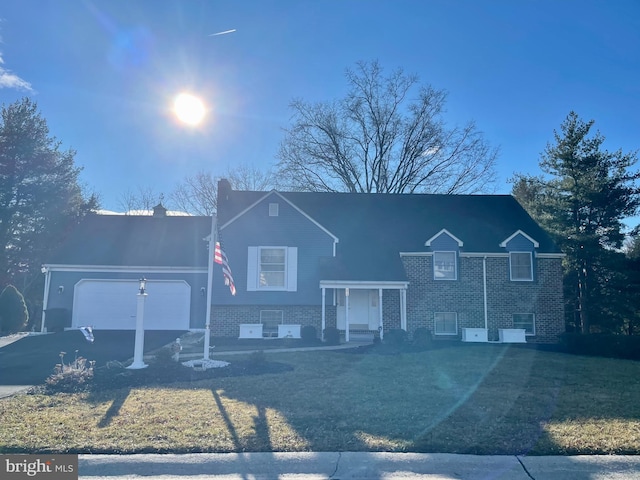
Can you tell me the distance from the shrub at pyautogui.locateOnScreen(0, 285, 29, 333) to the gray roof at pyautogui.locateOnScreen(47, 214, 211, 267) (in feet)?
12.3

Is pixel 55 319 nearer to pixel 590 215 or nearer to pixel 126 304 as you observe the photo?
pixel 126 304

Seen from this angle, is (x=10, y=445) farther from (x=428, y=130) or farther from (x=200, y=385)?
(x=428, y=130)

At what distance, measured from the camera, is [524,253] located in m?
20.5

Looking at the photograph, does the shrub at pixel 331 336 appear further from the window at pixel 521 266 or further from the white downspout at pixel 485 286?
the window at pixel 521 266

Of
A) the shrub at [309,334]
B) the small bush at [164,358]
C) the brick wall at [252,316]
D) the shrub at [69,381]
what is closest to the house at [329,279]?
the brick wall at [252,316]

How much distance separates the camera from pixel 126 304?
68.1 feet

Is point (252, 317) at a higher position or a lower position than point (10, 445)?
higher

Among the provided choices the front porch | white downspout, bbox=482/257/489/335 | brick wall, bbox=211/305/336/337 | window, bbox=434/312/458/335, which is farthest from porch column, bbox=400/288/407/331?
white downspout, bbox=482/257/489/335

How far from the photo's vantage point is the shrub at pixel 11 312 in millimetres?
22750

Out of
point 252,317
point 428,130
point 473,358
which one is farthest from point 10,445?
point 428,130

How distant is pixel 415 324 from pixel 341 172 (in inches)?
656

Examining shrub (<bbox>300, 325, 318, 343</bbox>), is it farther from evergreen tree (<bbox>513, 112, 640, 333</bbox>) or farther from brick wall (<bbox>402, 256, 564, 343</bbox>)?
evergreen tree (<bbox>513, 112, 640, 333</bbox>)

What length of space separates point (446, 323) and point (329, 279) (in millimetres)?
A: 5746

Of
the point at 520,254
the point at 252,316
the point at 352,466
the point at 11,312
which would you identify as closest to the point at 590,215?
the point at 520,254
